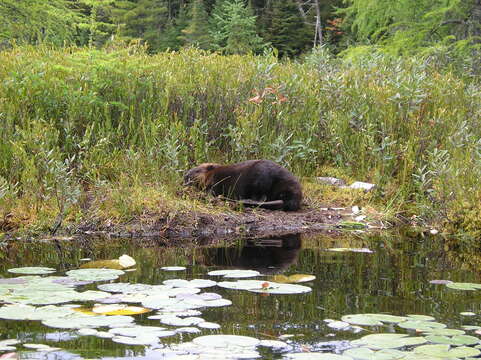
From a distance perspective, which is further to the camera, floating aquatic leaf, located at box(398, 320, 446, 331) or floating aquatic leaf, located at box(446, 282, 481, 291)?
floating aquatic leaf, located at box(446, 282, 481, 291)

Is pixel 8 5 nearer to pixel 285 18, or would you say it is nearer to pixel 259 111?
pixel 259 111

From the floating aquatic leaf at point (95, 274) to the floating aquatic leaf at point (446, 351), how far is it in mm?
2325

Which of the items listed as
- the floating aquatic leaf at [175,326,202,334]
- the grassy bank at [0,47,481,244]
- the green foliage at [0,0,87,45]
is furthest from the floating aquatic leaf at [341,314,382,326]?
the green foliage at [0,0,87,45]

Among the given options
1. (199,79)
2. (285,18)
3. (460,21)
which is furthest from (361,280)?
(285,18)

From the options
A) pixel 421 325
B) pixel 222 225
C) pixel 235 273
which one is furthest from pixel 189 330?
pixel 222 225

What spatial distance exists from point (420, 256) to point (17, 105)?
4.98 m

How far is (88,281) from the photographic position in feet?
15.4

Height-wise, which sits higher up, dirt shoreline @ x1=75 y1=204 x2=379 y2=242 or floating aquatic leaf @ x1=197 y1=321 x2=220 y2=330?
dirt shoreline @ x1=75 y1=204 x2=379 y2=242

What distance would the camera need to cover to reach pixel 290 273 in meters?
5.10

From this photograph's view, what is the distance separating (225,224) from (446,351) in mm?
4109

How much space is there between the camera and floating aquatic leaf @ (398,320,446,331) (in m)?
3.68

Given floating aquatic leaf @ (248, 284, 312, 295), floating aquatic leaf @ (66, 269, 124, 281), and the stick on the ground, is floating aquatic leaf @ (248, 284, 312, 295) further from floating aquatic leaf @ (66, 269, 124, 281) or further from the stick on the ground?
the stick on the ground

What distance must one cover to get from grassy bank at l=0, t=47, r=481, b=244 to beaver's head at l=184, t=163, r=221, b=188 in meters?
0.18

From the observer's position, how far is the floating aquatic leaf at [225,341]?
3.31 meters
